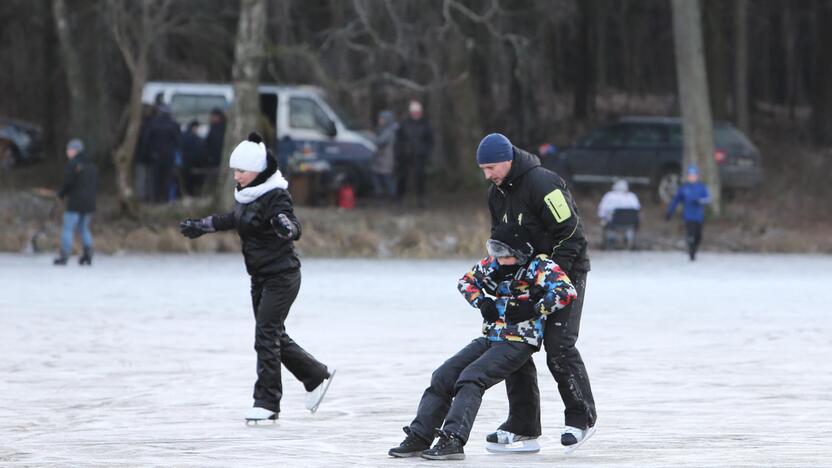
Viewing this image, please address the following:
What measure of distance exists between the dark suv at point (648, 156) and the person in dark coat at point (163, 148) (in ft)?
23.9

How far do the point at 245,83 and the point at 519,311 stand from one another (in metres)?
19.3

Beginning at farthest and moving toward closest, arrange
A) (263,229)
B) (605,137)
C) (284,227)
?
(605,137), (263,229), (284,227)

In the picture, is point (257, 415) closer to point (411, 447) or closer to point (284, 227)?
point (284, 227)

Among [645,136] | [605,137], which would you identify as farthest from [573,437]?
[605,137]

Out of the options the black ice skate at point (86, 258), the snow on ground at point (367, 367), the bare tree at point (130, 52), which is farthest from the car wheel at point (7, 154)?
the snow on ground at point (367, 367)

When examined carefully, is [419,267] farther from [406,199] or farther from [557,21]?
[557,21]

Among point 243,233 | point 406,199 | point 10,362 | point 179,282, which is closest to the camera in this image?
point 243,233

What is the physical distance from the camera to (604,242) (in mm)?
27094

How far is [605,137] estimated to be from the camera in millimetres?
33406

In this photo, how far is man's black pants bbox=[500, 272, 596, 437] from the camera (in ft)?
27.7

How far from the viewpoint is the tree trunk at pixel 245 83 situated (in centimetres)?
2666

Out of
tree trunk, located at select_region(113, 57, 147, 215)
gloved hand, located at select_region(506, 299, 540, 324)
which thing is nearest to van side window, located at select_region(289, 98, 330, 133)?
tree trunk, located at select_region(113, 57, 147, 215)

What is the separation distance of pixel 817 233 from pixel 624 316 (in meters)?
13.4

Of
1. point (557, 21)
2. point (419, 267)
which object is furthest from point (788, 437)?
point (557, 21)
